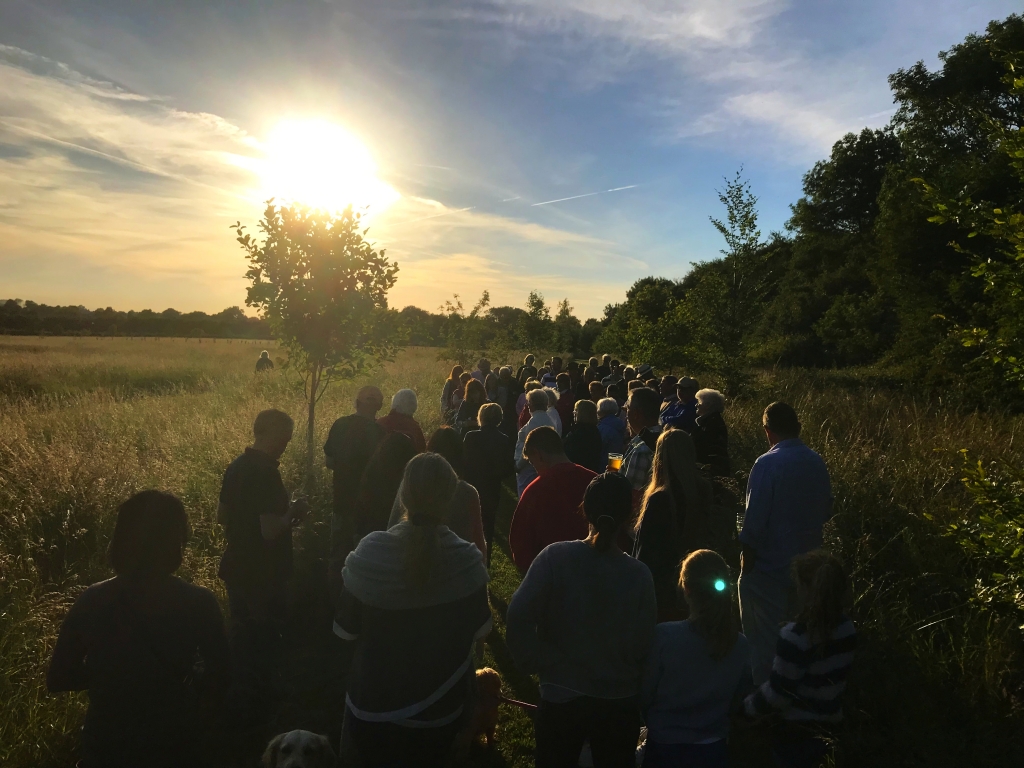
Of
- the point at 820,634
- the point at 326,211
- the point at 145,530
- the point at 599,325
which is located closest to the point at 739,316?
the point at 326,211

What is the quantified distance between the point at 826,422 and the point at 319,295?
26.8 ft

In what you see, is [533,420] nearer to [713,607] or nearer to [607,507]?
[607,507]

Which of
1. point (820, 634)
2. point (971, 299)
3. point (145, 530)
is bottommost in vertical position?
point (820, 634)

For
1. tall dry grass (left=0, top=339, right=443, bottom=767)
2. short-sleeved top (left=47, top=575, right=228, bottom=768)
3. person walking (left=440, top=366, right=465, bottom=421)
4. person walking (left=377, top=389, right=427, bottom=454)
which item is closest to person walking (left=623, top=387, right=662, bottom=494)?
person walking (left=377, top=389, right=427, bottom=454)

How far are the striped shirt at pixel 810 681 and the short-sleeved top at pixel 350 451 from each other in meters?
3.69

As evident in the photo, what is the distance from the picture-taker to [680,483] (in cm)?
384

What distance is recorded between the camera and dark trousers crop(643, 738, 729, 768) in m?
2.55

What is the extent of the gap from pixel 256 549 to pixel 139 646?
191cm

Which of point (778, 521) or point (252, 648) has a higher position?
point (778, 521)

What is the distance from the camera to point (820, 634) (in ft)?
9.16

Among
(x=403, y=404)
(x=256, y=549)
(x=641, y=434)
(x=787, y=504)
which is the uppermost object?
(x=403, y=404)

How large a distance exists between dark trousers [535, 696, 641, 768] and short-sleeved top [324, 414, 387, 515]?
10.9ft

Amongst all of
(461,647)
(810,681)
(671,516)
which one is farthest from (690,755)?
(671,516)

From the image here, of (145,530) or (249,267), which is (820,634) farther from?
(249,267)
